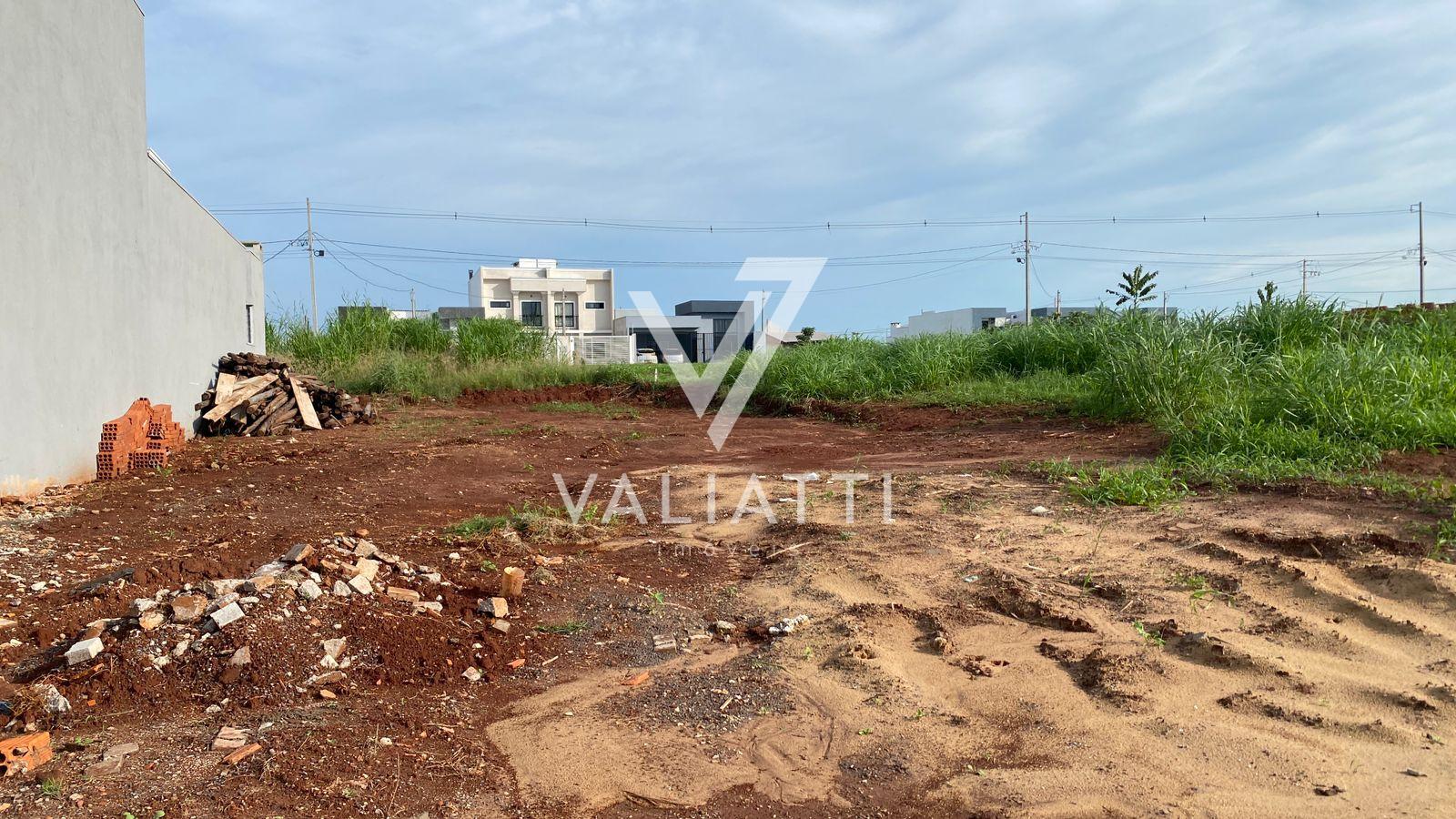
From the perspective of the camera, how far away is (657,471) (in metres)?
7.79

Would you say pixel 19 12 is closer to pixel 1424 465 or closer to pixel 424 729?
pixel 424 729

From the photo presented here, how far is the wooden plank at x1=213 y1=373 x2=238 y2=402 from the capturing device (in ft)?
35.2

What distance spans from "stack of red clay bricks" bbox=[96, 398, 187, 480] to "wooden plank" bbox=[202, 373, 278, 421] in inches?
73.3

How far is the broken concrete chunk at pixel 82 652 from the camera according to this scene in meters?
3.05

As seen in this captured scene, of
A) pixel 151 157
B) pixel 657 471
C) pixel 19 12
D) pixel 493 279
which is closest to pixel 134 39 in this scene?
pixel 151 157

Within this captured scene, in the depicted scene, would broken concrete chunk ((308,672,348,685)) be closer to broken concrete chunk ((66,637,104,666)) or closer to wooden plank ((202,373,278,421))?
broken concrete chunk ((66,637,104,666))

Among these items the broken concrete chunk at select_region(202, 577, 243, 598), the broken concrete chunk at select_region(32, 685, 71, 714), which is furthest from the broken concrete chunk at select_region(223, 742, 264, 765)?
the broken concrete chunk at select_region(202, 577, 243, 598)

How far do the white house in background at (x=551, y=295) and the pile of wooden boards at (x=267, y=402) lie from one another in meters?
30.6

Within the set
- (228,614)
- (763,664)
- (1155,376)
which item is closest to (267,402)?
(228,614)

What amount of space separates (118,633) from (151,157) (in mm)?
7778

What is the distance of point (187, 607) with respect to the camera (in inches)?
131

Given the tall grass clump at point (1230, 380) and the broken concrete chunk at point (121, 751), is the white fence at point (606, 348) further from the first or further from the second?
the broken concrete chunk at point (121, 751)

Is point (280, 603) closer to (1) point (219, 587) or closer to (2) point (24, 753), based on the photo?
(1) point (219, 587)

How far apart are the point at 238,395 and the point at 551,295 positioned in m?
32.9
